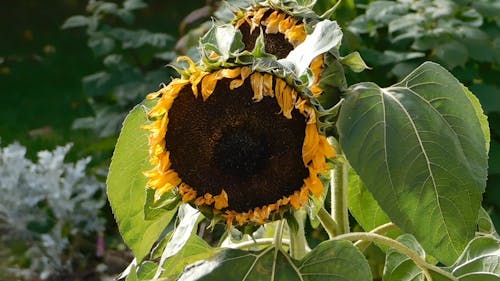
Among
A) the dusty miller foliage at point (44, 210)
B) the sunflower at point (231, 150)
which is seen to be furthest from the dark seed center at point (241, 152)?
the dusty miller foliage at point (44, 210)

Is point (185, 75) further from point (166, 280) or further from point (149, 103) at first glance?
point (166, 280)

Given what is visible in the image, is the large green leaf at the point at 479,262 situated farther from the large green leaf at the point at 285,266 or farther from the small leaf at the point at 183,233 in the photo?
the small leaf at the point at 183,233

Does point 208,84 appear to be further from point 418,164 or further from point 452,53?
point 452,53

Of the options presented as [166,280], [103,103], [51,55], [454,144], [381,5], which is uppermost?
[454,144]

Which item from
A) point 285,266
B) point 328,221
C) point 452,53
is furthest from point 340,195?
point 452,53

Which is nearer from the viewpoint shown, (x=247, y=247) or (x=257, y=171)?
(x=257, y=171)

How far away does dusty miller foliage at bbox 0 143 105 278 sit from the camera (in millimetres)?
2801

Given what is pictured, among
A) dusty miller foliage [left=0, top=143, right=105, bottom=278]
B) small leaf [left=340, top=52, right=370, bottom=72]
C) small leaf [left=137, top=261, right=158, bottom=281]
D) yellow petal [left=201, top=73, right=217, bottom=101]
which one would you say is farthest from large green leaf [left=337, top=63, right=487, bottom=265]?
dusty miller foliage [left=0, top=143, right=105, bottom=278]

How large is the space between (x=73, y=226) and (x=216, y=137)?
1984 mm

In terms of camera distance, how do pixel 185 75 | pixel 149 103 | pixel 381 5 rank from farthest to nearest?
pixel 381 5, pixel 149 103, pixel 185 75

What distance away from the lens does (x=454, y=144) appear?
99 centimetres

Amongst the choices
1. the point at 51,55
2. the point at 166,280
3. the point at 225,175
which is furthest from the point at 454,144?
the point at 51,55

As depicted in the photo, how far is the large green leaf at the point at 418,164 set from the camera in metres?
0.97

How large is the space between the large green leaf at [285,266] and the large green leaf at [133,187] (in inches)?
3.8
